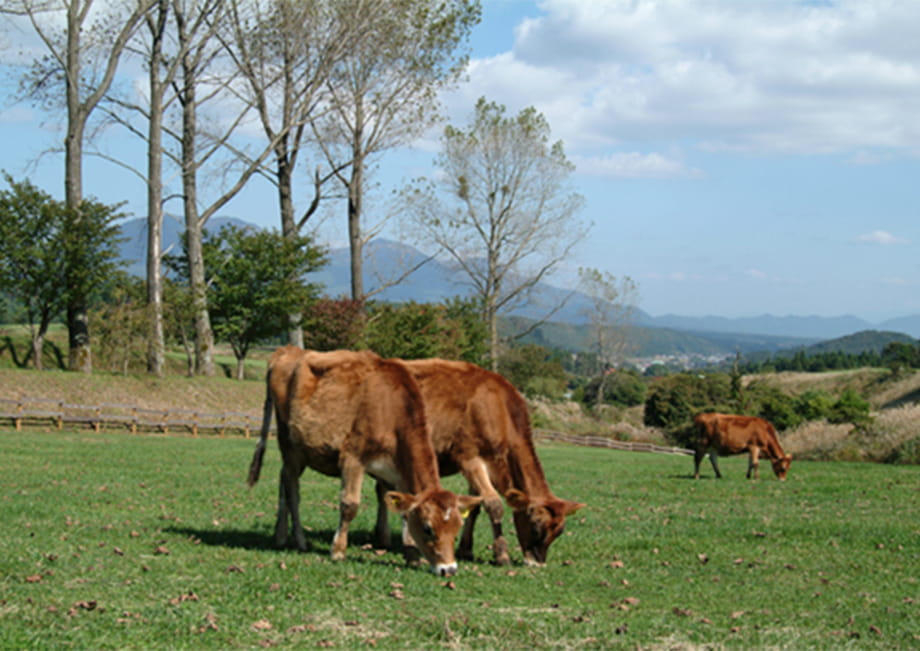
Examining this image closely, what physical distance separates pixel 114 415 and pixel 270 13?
1900 centimetres

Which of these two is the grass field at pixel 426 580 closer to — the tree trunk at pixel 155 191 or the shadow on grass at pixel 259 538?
the shadow on grass at pixel 259 538

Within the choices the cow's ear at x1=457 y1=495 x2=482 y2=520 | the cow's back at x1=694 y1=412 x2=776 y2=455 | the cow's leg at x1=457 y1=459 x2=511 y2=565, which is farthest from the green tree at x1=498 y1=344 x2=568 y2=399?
the cow's ear at x1=457 y1=495 x2=482 y2=520

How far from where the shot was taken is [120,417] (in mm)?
32594

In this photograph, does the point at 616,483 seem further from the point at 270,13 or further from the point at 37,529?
the point at 270,13

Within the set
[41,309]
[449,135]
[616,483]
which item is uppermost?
[449,135]

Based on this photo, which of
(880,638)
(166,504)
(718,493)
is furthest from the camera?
(718,493)

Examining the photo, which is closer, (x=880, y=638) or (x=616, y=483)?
(x=880, y=638)

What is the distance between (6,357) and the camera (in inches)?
1647

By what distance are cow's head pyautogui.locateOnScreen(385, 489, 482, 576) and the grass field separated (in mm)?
254

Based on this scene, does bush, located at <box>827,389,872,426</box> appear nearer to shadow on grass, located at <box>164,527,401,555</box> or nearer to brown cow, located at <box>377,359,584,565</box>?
brown cow, located at <box>377,359,584,565</box>

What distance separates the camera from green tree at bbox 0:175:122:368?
115 ft

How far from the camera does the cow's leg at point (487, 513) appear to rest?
10.1 m

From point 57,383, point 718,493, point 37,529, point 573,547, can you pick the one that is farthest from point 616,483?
point 57,383

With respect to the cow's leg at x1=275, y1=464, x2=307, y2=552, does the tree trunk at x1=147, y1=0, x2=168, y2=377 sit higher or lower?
higher
